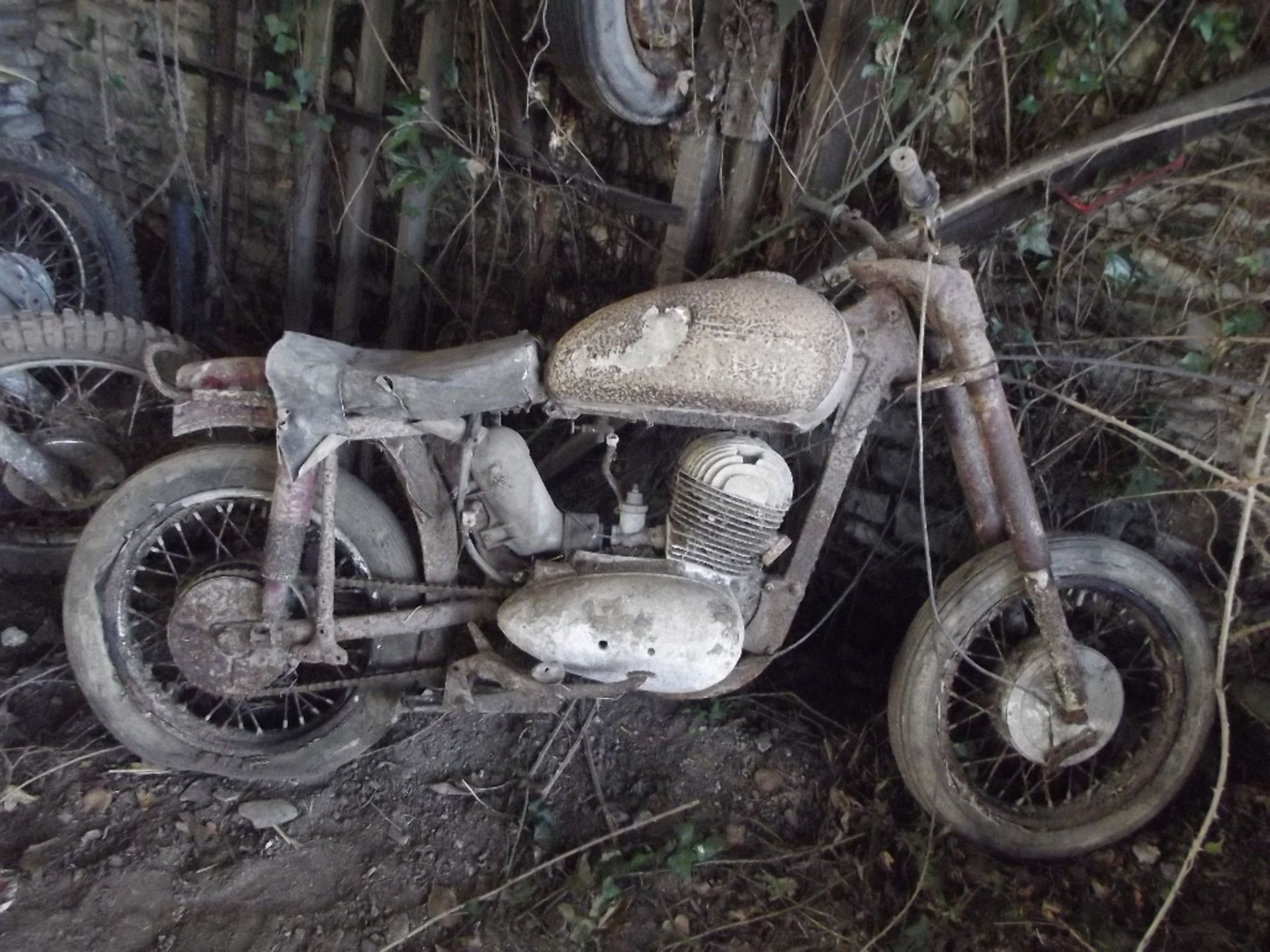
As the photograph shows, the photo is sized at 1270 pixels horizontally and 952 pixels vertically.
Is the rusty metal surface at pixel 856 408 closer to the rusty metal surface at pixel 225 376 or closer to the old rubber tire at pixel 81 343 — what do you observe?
the rusty metal surface at pixel 225 376

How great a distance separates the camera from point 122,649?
234 centimetres

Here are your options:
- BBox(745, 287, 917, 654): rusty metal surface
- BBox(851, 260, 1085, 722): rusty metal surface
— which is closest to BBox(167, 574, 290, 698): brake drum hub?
BBox(745, 287, 917, 654): rusty metal surface

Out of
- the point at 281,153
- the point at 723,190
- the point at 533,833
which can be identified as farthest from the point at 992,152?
the point at 281,153

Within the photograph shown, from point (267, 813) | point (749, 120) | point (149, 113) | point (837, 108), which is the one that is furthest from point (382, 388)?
point (149, 113)

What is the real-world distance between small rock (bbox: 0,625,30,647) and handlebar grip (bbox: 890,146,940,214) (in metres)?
2.93

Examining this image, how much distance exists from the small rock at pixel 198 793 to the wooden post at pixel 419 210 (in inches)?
67.5

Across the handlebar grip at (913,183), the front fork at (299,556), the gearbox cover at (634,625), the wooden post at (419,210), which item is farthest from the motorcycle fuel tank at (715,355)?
the wooden post at (419,210)

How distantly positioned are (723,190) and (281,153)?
84.1 inches

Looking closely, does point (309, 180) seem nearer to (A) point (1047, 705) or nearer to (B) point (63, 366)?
(B) point (63, 366)

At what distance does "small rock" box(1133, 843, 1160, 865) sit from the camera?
7.84ft

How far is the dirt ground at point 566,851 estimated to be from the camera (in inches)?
87.7

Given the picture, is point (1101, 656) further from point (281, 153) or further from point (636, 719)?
point (281, 153)

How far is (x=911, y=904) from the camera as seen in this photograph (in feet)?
7.53

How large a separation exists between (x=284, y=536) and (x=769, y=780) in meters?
1.55
